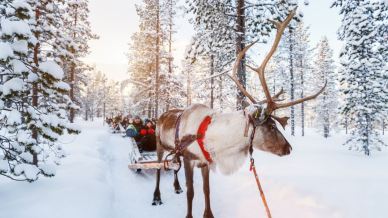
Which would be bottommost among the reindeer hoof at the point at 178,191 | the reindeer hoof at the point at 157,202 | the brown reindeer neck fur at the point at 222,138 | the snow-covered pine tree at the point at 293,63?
the reindeer hoof at the point at 157,202

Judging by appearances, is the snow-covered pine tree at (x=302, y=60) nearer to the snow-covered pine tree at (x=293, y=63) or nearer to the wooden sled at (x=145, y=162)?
the snow-covered pine tree at (x=293, y=63)

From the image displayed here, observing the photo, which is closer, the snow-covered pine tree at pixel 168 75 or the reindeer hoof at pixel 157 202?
the reindeer hoof at pixel 157 202

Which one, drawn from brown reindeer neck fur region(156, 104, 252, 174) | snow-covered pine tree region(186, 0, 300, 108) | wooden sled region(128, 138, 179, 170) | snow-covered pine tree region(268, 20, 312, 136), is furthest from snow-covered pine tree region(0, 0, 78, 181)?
snow-covered pine tree region(268, 20, 312, 136)

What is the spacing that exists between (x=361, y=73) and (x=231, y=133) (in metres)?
14.9

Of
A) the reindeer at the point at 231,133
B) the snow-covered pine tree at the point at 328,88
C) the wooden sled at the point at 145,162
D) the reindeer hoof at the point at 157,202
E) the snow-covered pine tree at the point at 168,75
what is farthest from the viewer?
the snow-covered pine tree at the point at 328,88

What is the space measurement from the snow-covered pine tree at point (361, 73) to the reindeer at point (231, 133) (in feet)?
41.3

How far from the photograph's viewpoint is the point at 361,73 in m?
16.1

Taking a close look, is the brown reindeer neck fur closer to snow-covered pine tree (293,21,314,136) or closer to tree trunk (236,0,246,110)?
tree trunk (236,0,246,110)

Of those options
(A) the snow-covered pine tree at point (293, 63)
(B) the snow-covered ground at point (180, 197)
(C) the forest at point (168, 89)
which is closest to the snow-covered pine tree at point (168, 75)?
(C) the forest at point (168, 89)

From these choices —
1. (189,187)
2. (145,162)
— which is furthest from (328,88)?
(189,187)

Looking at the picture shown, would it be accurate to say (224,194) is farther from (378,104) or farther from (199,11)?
(378,104)

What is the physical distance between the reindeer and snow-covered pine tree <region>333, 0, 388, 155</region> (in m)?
12.6

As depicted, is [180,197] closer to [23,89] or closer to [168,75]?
[23,89]

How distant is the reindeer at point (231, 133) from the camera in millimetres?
3926
